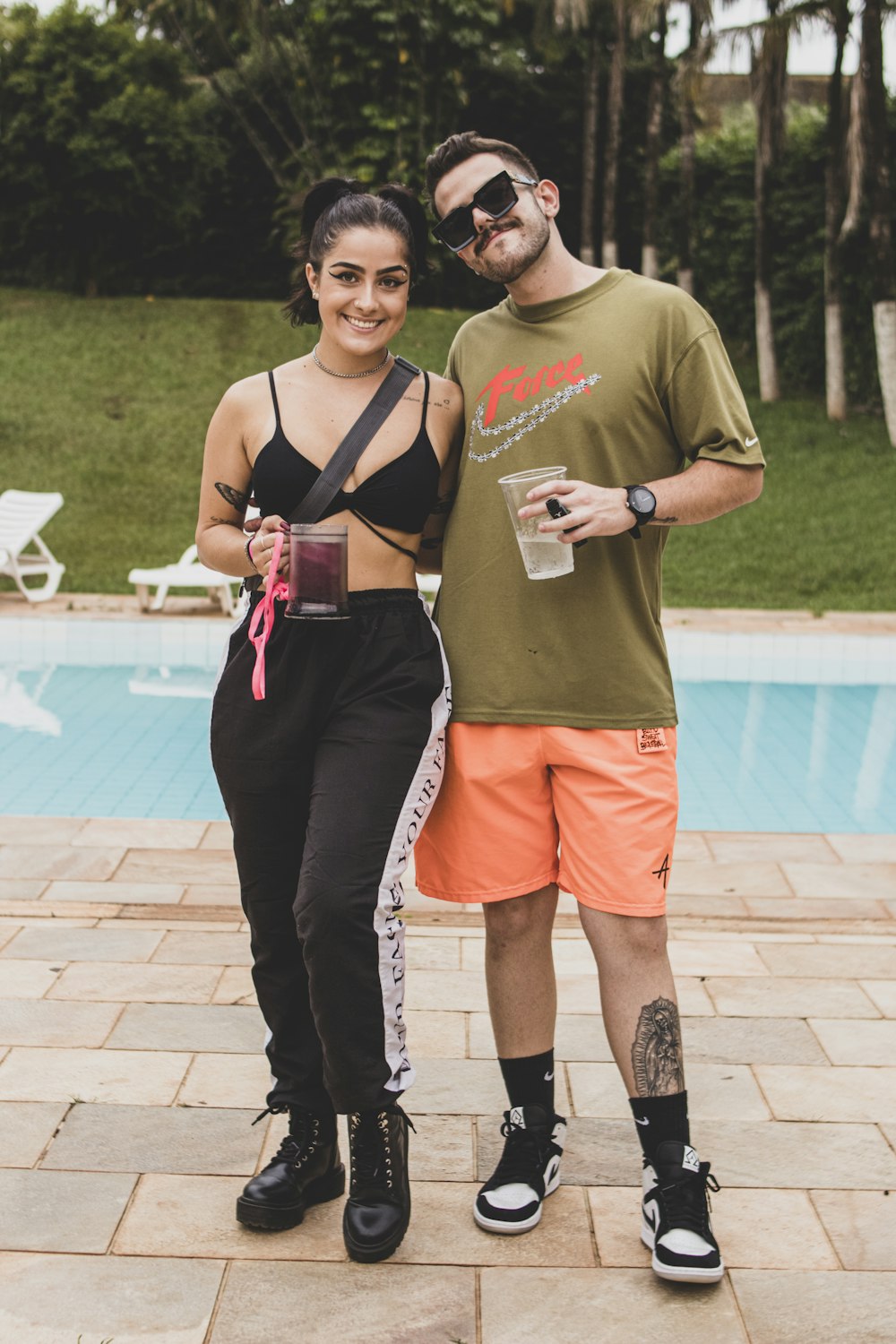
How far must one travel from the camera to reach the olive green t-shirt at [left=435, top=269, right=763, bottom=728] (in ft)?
7.45

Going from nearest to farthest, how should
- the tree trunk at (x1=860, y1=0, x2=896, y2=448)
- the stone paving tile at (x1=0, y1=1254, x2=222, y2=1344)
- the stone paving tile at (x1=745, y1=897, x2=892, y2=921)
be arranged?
the stone paving tile at (x1=0, y1=1254, x2=222, y2=1344), the stone paving tile at (x1=745, y1=897, x2=892, y2=921), the tree trunk at (x1=860, y1=0, x2=896, y2=448)

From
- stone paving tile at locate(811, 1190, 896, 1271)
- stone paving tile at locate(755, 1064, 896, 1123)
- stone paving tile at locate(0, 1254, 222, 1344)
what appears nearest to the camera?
stone paving tile at locate(0, 1254, 222, 1344)

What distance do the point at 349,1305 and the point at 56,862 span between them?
8.32ft

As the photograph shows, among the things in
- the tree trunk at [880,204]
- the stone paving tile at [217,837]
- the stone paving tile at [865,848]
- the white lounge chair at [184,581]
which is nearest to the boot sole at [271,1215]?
the stone paving tile at [217,837]

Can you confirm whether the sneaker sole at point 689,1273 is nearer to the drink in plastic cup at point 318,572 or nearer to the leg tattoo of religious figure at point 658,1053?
the leg tattoo of religious figure at point 658,1053

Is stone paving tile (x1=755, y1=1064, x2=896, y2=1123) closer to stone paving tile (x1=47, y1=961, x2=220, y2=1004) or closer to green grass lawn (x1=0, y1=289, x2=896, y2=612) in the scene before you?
stone paving tile (x1=47, y1=961, x2=220, y2=1004)

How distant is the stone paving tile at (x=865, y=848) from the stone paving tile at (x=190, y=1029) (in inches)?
91.3

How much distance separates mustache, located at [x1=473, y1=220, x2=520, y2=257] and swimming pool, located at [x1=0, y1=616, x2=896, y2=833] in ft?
13.4

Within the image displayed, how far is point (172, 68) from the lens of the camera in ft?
73.4

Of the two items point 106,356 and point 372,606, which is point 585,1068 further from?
point 106,356

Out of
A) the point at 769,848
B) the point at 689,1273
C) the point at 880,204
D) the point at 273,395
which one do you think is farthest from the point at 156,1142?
the point at 880,204

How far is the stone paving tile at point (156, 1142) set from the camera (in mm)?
2510

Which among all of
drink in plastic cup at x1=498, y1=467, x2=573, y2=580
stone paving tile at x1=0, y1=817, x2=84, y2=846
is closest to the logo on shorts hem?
drink in plastic cup at x1=498, y1=467, x2=573, y2=580

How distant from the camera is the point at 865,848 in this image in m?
4.66
